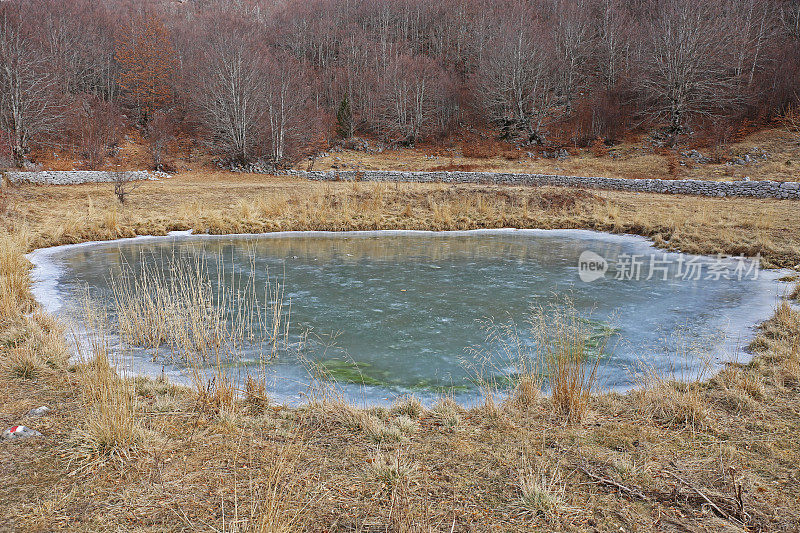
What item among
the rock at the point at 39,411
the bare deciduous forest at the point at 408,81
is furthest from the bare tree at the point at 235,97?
the rock at the point at 39,411

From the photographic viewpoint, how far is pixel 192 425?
3.89 metres

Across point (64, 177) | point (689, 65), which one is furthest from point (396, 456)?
point (689, 65)

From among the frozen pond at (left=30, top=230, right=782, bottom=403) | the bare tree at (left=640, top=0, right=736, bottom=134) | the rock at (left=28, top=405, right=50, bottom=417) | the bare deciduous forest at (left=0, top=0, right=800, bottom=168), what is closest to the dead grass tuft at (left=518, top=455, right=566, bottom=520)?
the frozen pond at (left=30, top=230, right=782, bottom=403)

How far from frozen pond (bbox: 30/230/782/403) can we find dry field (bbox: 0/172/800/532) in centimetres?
59

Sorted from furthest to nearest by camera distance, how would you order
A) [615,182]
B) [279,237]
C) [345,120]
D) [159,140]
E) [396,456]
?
[345,120] < [159,140] < [615,182] < [279,237] < [396,456]

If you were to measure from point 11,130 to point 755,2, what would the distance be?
5663 cm

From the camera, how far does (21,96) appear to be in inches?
1179

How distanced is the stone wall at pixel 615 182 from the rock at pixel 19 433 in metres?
23.7

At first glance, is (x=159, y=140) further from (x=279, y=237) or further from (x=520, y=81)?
(x=520, y=81)

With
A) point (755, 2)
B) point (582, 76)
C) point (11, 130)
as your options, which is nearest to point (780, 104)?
point (755, 2)

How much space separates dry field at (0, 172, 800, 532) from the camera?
276 cm

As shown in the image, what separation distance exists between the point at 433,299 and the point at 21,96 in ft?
111

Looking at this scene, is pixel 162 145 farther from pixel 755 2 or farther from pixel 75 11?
pixel 755 2

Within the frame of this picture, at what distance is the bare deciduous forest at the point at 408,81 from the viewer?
3347 centimetres
